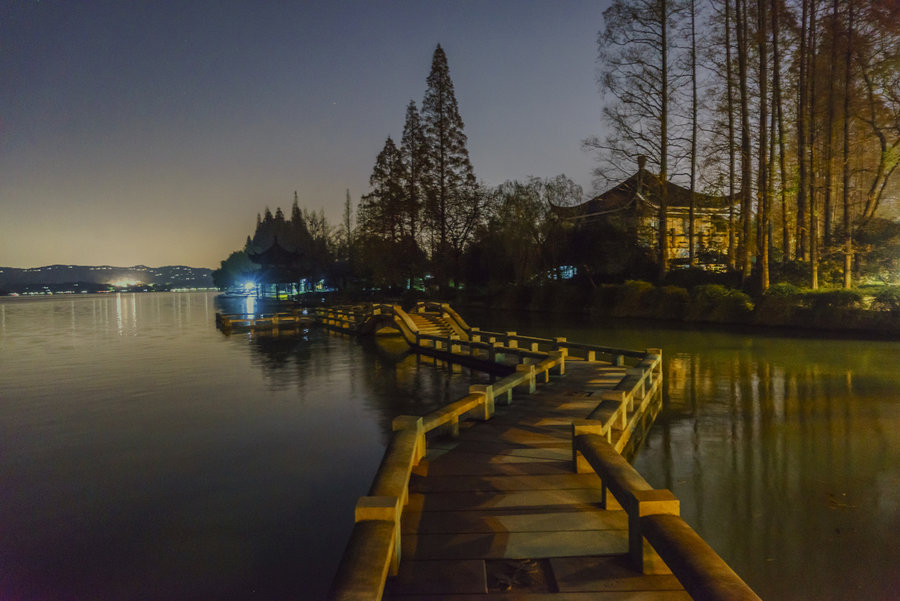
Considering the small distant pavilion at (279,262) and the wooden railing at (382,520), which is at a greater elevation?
the small distant pavilion at (279,262)

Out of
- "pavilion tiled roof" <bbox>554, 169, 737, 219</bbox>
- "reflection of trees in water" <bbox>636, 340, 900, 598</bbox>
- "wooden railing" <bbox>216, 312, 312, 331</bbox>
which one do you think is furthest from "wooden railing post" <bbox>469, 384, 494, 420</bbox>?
"wooden railing" <bbox>216, 312, 312, 331</bbox>

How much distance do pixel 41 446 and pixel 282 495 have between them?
577 centimetres

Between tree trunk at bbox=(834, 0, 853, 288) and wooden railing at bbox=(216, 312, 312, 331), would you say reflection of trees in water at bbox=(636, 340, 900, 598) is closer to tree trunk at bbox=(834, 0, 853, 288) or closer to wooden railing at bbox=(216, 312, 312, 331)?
tree trunk at bbox=(834, 0, 853, 288)

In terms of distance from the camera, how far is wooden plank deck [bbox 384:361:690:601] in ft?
10.2

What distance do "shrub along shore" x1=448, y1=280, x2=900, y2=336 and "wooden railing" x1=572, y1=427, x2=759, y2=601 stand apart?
20.9m

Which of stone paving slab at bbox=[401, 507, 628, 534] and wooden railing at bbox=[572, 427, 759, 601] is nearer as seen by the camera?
wooden railing at bbox=[572, 427, 759, 601]

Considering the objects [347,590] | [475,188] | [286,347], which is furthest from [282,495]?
[475,188]

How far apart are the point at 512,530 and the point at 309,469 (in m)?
4.65

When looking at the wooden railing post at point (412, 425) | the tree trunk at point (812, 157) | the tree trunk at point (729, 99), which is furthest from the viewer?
the tree trunk at point (729, 99)

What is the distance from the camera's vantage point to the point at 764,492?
5855mm

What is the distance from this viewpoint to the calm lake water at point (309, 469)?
468 centimetres

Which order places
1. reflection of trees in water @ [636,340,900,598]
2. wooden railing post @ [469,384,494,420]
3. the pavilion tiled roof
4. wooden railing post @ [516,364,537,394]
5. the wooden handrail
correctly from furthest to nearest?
the pavilion tiled roof
wooden railing post @ [516,364,537,394]
wooden railing post @ [469,384,494,420]
reflection of trees in water @ [636,340,900,598]
the wooden handrail

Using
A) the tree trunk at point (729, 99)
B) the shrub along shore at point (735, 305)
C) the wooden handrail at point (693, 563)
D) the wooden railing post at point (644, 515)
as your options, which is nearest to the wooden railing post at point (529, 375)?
the wooden railing post at point (644, 515)

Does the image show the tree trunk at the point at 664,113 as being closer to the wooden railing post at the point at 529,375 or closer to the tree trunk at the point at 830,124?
the tree trunk at the point at 830,124
